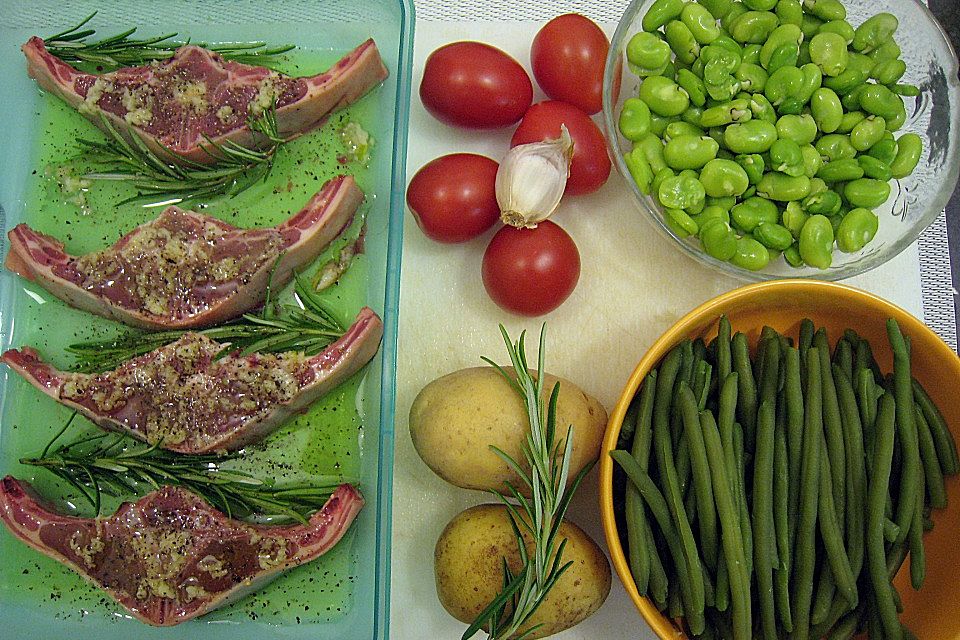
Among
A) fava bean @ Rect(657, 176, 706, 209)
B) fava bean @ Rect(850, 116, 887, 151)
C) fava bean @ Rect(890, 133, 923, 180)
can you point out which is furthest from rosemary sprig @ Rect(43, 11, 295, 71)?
fava bean @ Rect(890, 133, 923, 180)

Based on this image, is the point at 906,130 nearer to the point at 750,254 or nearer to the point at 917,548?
the point at 750,254

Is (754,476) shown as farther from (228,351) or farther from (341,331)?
A: (228,351)

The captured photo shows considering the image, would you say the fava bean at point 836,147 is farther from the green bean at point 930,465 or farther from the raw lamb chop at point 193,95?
the raw lamb chop at point 193,95

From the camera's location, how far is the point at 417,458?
1.77 meters

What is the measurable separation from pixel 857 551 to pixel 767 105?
2.88ft

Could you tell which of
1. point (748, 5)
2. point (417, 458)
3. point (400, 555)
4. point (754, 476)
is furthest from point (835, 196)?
point (400, 555)

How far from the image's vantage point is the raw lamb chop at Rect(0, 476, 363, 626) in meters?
1.57

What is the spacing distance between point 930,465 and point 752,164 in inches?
25.8

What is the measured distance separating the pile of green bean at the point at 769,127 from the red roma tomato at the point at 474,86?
0.26m

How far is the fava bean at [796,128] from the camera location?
163cm

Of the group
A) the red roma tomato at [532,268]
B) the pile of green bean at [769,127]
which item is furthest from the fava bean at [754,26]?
the red roma tomato at [532,268]

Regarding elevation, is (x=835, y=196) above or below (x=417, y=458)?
above

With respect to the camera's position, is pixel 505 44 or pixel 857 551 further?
pixel 505 44

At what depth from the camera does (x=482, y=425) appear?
152cm
